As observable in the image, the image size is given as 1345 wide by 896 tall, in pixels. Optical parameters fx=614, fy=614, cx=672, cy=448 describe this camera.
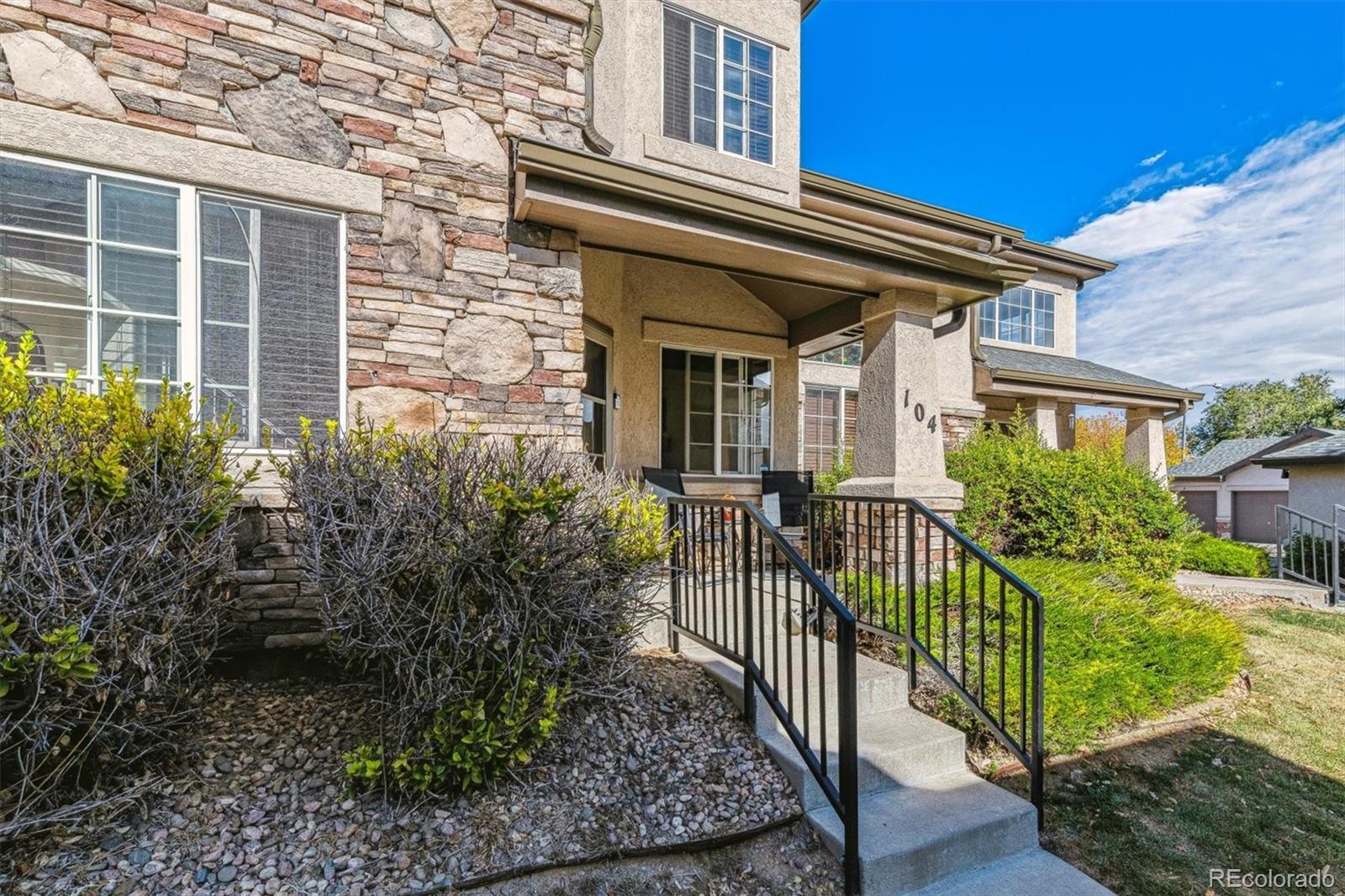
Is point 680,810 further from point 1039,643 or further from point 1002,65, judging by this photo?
point 1002,65

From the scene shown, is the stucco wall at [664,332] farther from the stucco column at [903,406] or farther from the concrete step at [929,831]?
the concrete step at [929,831]

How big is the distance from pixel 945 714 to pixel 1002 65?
38.7 feet

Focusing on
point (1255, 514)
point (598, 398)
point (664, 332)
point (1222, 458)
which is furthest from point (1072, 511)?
point (1222, 458)

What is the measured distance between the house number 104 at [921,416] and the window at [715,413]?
9.50ft

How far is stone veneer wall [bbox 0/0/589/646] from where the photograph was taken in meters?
3.40

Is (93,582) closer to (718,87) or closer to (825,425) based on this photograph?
(718,87)

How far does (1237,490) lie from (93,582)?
2956cm

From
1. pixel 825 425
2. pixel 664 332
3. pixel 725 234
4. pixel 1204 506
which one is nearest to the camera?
pixel 725 234

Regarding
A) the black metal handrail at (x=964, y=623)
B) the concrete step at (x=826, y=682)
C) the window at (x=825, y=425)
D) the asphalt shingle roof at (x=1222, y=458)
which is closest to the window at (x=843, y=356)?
the window at (x=825, y=425)

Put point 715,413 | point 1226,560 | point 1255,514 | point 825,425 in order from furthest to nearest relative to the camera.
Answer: point 1255,514 → point 1226,560 → point 825,425 → point 715,413

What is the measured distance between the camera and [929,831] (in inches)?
108

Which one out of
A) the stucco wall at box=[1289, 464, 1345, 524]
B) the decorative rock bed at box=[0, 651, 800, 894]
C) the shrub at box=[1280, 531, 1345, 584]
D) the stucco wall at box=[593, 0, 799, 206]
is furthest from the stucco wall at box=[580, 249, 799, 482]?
the stucco wall at box=[1289, 464, 1345, 524]

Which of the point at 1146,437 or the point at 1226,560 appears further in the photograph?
the point at 1146,437

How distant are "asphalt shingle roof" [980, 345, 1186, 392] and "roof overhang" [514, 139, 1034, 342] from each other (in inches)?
253
